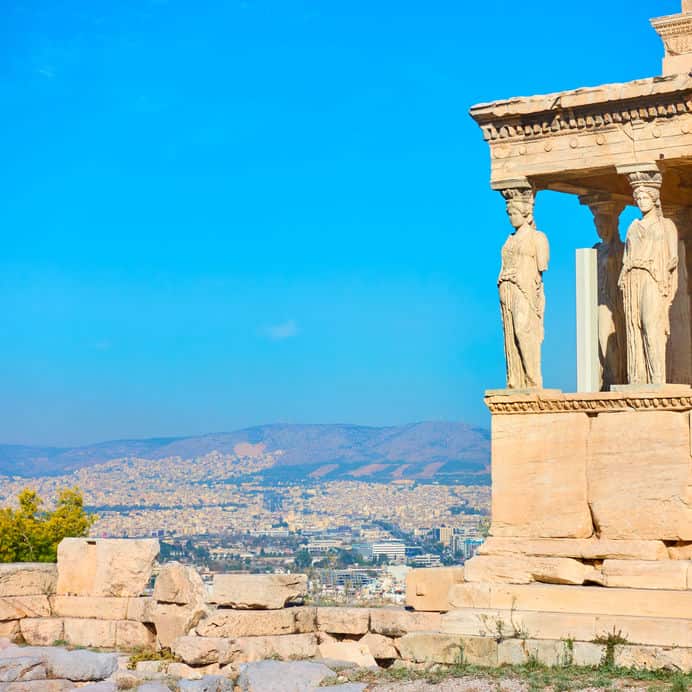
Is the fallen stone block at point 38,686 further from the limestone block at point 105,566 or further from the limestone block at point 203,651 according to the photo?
the limestone block at point 105,566

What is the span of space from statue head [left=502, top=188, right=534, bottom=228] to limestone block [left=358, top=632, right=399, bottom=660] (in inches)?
173

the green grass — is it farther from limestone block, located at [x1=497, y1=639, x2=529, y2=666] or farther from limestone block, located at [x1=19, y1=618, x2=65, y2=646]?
limestone block, located at [x1=19, y1=618, x2=65, y2=646]

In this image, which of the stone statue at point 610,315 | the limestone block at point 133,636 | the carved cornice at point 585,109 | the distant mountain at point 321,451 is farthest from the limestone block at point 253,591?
the distant mountain at point 321,451

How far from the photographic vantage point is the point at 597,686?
44.7 ft

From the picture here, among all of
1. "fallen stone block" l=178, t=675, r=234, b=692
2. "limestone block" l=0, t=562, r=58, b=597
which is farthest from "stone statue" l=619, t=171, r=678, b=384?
"limestone block" l=0, t=562, r=58, b=597

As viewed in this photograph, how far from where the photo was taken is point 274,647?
55.4 feet

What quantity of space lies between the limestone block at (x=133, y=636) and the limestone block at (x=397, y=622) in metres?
2.48

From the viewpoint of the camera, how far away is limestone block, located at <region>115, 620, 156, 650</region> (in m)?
17.9

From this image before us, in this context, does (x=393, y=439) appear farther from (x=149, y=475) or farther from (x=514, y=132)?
(x=514, y=132)

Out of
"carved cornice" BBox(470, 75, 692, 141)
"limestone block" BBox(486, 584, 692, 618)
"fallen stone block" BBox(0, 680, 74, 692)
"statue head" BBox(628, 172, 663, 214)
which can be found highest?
"carved cornice" BBox(470, 75, 692, 141)

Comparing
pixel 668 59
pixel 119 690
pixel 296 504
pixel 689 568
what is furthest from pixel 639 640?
pixel 296 504

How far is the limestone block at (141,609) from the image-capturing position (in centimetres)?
1783

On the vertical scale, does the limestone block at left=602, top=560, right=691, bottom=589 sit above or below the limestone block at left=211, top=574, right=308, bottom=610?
above

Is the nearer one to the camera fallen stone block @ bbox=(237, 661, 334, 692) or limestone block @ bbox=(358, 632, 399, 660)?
fallen stone block @ bbox=(237, 661, 334, 692)
